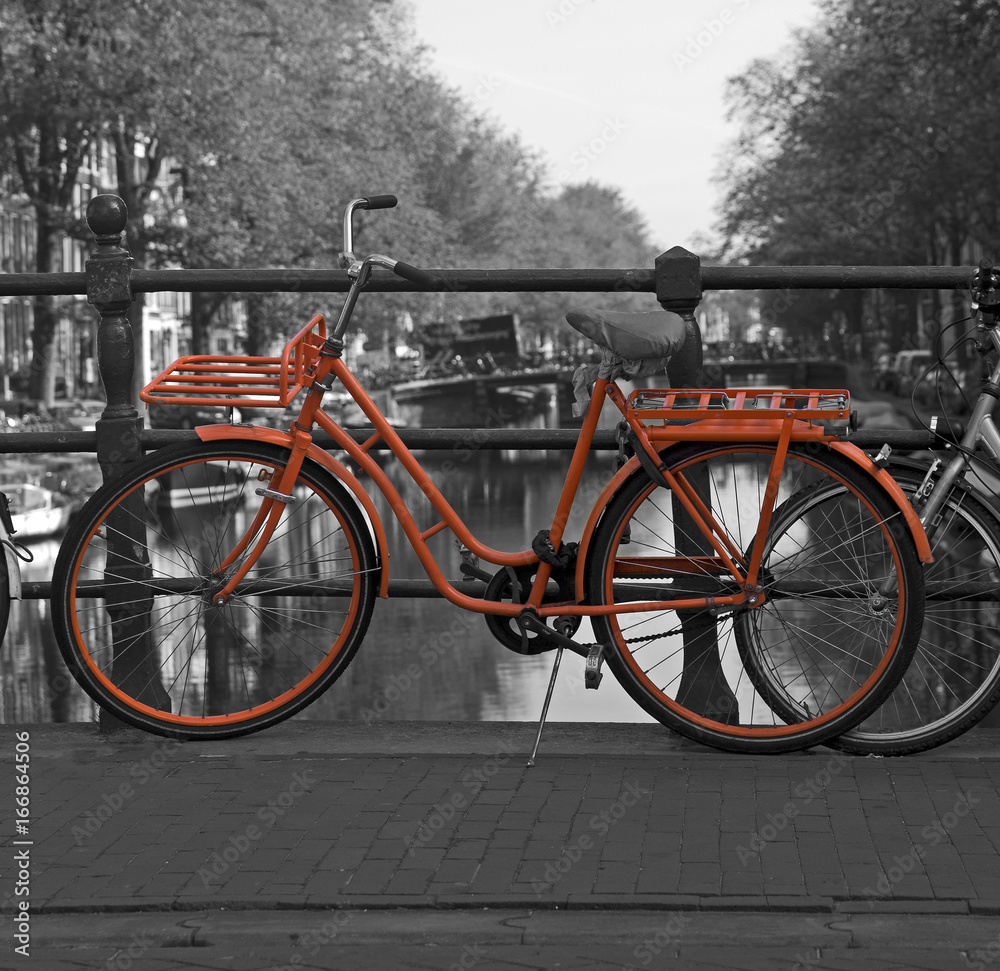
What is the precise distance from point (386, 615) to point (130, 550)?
48.5 feet

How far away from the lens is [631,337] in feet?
11.8

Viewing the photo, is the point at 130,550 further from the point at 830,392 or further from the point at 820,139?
the point at 820,139

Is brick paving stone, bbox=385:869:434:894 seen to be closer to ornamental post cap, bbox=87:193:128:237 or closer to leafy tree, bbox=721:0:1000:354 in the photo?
ornamental post cap, bbox=87:193:128:237

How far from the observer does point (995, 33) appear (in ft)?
60.8

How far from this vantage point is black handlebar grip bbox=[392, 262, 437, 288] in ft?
12.2

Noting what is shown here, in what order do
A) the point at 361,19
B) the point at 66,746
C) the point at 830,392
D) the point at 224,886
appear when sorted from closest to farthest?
1. the point at 224,886
2. the point at 830,392
3. the point at 66,746
4. the point at 361,19

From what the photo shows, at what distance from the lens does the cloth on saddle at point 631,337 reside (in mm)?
3609

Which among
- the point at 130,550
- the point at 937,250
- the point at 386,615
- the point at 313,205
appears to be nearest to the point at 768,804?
the point at 130,550

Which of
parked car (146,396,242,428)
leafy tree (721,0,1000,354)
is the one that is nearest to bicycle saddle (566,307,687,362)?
leafy tree (721,0,1000,354)

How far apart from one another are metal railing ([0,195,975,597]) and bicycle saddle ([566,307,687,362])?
1.00 feet

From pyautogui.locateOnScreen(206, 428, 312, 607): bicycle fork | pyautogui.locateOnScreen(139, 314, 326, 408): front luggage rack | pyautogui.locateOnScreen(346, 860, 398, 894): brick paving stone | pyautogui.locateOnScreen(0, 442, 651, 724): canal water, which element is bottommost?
pyautogui.locateOnScreen(0, 442, 651, 724): canal water

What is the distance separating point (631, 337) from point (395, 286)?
0.78 meters

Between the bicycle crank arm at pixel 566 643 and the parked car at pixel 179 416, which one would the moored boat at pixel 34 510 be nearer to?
the parked car at pixel 179 416

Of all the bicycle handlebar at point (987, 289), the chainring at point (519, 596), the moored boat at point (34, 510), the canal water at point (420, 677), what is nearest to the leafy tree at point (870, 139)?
the canal water at point (420, 677)
